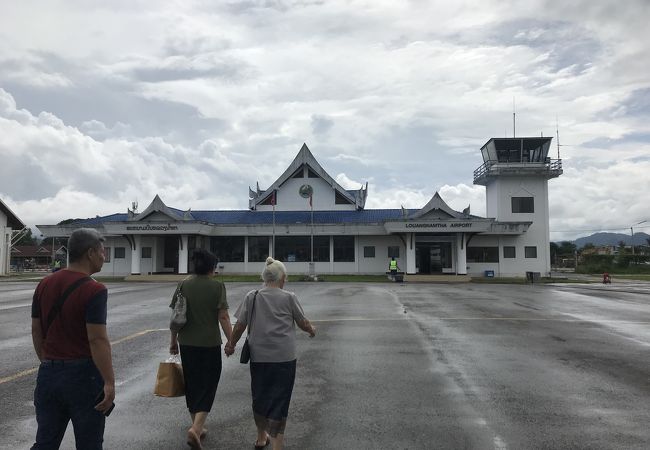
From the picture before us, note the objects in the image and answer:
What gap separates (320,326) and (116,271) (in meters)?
35.1

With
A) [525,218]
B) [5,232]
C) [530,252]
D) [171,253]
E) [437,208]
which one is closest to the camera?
[437,208]

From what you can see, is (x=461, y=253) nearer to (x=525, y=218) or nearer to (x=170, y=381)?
(x=525, y=218)

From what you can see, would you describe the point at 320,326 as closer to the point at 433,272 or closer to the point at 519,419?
the point at 519,419

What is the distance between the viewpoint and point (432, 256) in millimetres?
41625

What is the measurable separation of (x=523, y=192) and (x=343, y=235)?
15220mm

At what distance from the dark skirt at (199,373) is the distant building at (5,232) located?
50.1m

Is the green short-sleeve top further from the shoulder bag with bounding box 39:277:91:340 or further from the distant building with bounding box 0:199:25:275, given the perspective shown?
the distant building with bounding box 0:199:25:275

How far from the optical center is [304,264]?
41750mm

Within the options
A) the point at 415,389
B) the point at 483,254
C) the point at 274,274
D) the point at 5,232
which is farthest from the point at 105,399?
the point at 5,232

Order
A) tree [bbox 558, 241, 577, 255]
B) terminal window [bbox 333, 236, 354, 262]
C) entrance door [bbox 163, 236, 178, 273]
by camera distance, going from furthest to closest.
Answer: tree [bbox 558, 241, 577, 255]
entrance door [bbox 163, 236, 178, 273]
terminal window [bbox 333, 236, 354, 262]

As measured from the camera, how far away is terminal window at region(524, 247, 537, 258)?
41.2 meters

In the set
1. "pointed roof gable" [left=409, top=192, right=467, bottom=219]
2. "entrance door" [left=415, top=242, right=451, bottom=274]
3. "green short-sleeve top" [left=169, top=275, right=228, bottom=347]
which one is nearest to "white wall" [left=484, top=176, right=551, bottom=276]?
"entrance door" [left=415, top=242, right=451, bottom=274]

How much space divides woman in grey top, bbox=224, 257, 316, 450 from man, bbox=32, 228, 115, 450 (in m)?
1.43

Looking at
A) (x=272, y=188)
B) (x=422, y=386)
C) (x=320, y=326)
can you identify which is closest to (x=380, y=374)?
(x=422, y=386)
